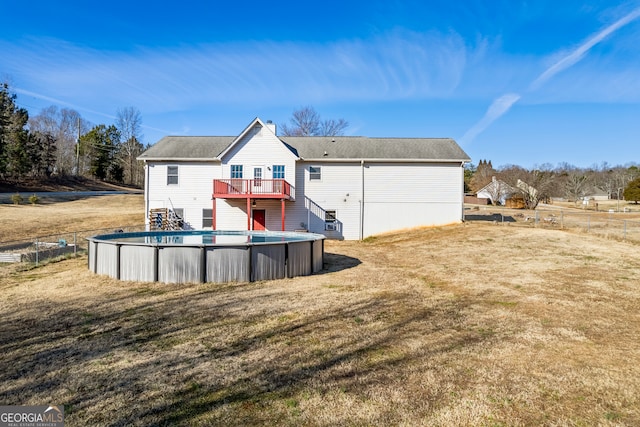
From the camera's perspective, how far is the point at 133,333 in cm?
627

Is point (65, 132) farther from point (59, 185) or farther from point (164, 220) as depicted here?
point (164, 220)

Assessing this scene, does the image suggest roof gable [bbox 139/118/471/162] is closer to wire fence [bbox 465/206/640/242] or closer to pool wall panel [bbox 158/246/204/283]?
wire fence [bbox 465/206/640/242]

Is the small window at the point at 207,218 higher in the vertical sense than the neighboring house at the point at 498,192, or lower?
lower

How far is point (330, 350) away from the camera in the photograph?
551 cm

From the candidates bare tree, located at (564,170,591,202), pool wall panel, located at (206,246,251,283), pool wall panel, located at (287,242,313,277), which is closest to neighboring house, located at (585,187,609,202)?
bare tree, located at (564,170,591,202)

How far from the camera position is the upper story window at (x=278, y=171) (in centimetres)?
2116


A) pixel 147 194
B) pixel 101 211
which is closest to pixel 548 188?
pixel 147 194

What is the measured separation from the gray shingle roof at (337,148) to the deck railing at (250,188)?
6.31ft

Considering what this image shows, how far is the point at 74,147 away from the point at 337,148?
56.0 metres

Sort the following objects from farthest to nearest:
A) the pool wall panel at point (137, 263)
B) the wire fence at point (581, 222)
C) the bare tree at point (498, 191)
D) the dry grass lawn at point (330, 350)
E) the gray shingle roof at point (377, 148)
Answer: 1. the bare tree at point (498, 191)
2. the gray shingle roof at point (377, 148)
3. the wire fence at point (581, 222)
4. the pool wall panel at point (137, 263)
5. the dry grass lawn at point (330, 350)

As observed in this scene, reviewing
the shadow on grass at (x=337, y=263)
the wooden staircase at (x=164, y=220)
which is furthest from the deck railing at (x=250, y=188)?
the shadow on grass at (x=337, y=263)

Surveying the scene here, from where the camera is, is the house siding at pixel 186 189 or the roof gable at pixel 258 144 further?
the house siding at pixel 186 189

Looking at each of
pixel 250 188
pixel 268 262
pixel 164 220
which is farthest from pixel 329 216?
pixel 268 262

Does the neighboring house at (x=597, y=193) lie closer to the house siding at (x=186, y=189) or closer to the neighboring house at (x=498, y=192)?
the neighboring house at (x=498, y=192)
